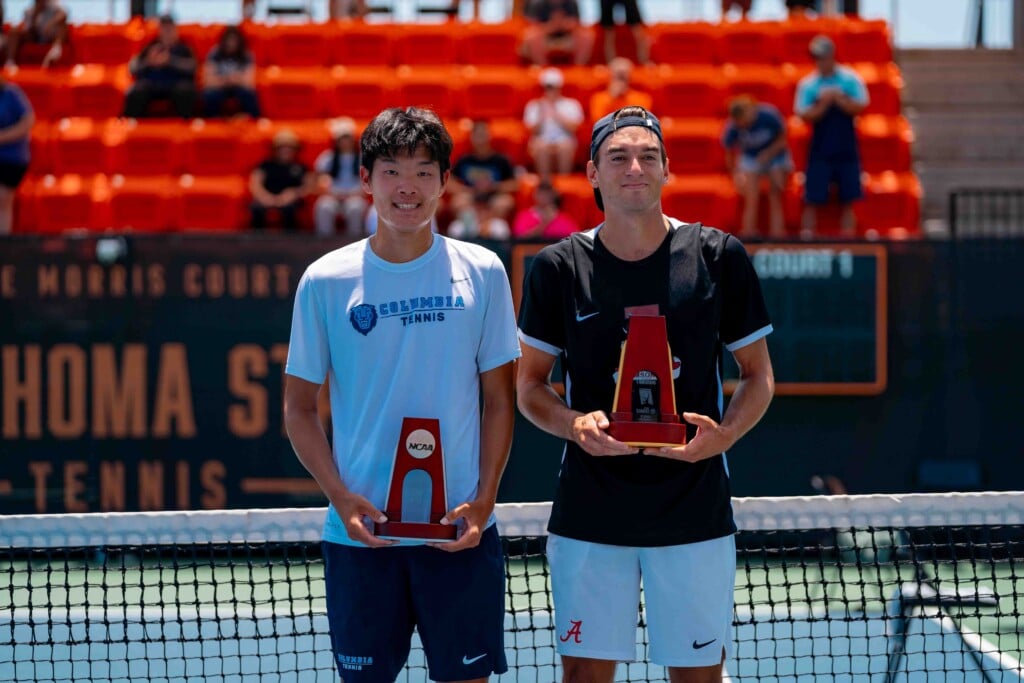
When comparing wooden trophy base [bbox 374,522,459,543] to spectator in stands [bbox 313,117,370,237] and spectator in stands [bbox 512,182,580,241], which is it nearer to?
spectator in stands [bbox 512,182,580,241]

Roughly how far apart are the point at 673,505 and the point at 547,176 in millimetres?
8922

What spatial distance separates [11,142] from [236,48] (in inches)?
98.6

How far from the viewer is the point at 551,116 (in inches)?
503

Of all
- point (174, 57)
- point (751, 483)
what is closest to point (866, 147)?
point (751, 483)

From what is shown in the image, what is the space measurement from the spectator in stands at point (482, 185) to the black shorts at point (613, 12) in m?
3.14

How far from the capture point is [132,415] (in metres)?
9.15

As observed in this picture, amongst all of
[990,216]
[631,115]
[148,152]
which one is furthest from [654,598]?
[148,152]

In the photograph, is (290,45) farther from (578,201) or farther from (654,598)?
(654,598)

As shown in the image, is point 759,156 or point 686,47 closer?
point 759,156

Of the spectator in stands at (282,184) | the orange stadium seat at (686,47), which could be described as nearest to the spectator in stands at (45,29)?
the spectator in stands at (282,184)

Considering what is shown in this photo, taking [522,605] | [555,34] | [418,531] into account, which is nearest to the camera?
[418,531]

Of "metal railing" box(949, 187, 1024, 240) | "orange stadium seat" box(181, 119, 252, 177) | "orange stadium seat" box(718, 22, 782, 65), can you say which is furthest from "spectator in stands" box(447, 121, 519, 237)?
"orange stadium seat" box(718, 22, 782, 65)

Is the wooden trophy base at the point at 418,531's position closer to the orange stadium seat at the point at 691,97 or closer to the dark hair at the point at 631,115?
the dark hair at the point at 631,115

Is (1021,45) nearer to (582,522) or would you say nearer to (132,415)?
(132,415)
